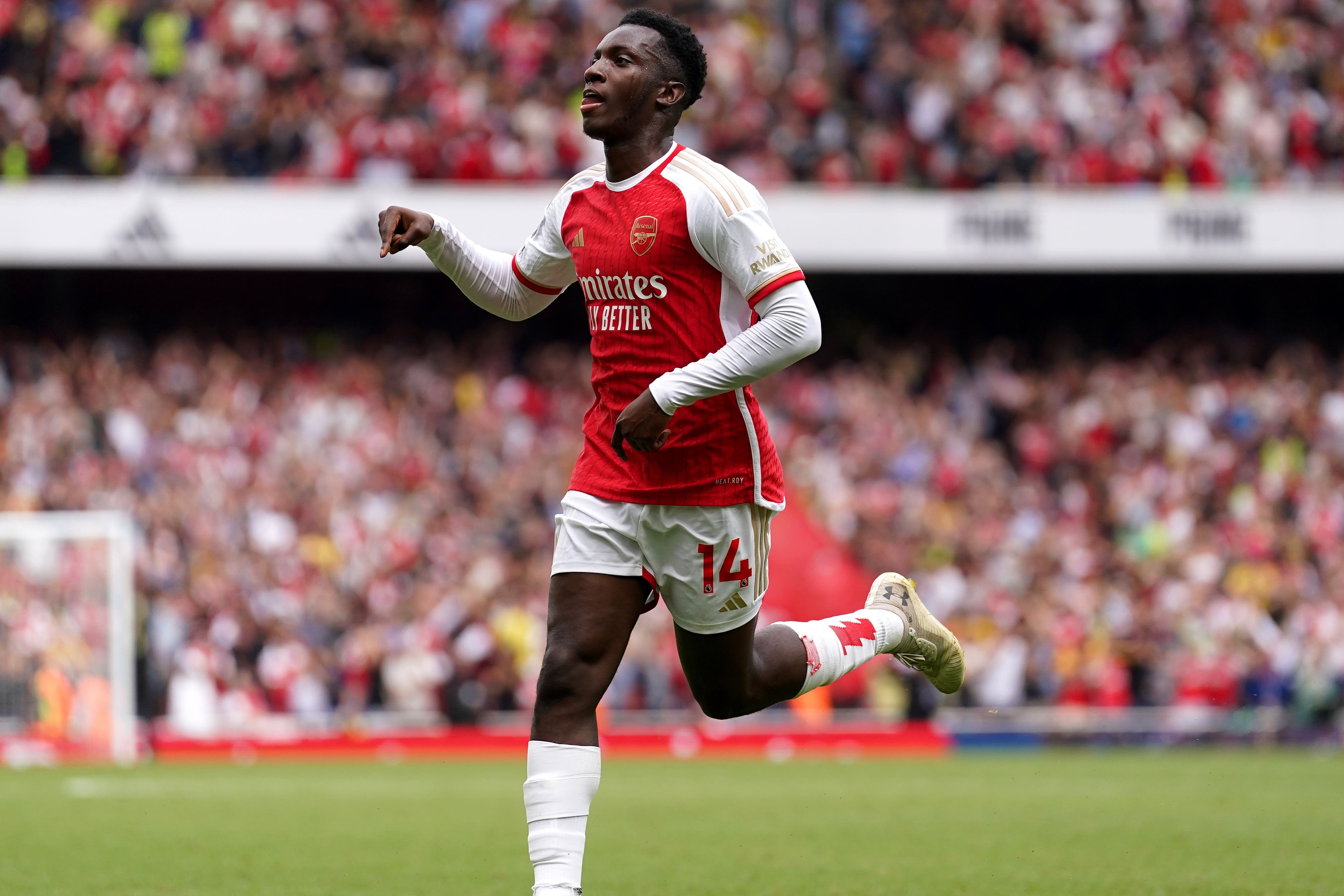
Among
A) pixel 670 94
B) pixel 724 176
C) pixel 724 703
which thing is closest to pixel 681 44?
pixel 670 94

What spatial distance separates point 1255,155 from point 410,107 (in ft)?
33.9

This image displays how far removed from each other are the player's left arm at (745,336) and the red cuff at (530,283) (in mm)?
890

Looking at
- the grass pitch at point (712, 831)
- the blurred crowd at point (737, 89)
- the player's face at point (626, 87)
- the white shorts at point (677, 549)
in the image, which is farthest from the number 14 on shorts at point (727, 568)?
the blurred crowd at point (737, 89)

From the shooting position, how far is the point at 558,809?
4.93 m

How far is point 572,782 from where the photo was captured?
16.3 feet

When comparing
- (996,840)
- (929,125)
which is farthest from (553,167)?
(996,840)

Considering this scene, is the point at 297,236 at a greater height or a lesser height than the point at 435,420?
greater

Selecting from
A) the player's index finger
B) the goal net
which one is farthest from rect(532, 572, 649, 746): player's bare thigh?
the goal net

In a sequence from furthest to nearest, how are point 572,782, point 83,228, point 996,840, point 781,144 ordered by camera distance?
point 781,144, point 83,228, point 996,840, point 572,782

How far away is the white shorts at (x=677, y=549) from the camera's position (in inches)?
206

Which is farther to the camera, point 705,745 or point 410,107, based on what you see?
point 410,107

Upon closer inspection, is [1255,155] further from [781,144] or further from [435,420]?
[435,420]

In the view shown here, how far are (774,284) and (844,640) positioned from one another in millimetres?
1507

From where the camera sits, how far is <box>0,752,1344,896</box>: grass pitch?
270 inches
